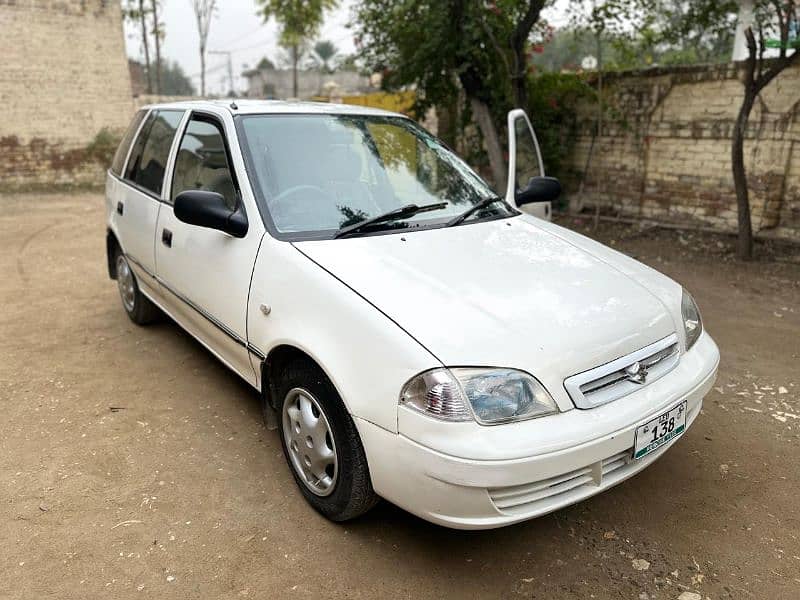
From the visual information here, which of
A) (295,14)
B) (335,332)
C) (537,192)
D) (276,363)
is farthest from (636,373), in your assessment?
(295,14)

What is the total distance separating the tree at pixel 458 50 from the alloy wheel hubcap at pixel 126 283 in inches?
196

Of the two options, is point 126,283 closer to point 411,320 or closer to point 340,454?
point 340,454

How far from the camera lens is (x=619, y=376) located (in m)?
2.32

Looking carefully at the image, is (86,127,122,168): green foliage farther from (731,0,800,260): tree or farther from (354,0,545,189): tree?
(731,0,800,260): tree

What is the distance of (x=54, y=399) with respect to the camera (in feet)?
12.2

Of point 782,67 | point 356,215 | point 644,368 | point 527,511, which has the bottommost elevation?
point 527,511

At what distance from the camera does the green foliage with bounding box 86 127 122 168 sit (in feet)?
42.5

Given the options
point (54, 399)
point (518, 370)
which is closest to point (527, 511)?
point (518, 370)

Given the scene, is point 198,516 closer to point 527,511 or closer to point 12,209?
point 527,511

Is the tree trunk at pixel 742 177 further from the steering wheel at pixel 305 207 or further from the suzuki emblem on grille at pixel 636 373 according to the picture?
the steering wheel at pixel 305 207

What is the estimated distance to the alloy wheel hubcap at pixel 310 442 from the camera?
2508 mm

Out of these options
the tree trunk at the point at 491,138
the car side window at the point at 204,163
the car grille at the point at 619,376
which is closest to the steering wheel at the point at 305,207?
the car side window at the point at 204,163

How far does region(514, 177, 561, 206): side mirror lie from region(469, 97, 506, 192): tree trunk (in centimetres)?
537

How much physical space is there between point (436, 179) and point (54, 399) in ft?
8.65
